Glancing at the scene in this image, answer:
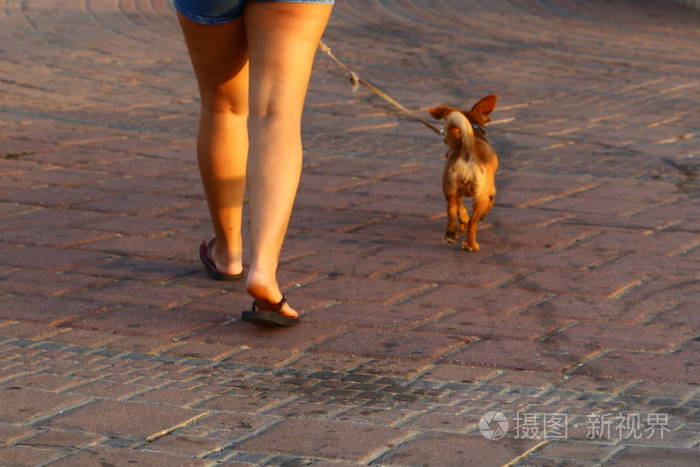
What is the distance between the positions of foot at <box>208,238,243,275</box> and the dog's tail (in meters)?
1.05

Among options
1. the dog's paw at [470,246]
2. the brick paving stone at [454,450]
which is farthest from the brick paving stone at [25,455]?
the dog's paw at [470,246]

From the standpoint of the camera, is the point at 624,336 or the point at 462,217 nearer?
the point at 624,336

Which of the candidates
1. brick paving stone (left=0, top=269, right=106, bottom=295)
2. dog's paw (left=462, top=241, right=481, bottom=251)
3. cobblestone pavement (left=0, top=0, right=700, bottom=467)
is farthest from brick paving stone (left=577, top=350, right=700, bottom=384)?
brick paving stone (left=0, top=269, right=106, bottom=295)

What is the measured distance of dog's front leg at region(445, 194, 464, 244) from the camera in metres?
4.96

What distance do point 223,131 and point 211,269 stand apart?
530 millimetres

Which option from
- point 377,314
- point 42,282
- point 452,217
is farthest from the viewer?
point 452,217

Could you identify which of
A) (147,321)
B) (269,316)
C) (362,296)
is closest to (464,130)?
(362,296)

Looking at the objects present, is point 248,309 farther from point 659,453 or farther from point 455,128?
point 659,453

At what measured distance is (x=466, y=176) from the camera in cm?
492

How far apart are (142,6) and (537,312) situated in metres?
11.6

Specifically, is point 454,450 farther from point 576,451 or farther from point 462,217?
point 462,217

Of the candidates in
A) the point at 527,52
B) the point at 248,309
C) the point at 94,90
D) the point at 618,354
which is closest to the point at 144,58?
the point at 94,90

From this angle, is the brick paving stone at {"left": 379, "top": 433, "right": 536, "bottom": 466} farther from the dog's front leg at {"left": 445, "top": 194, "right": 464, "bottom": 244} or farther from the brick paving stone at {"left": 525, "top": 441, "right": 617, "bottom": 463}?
the dog's front leg at {"left": 445, "top": 194, "right": 464, "bottom": 244}

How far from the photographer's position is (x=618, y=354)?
361 centimetres
